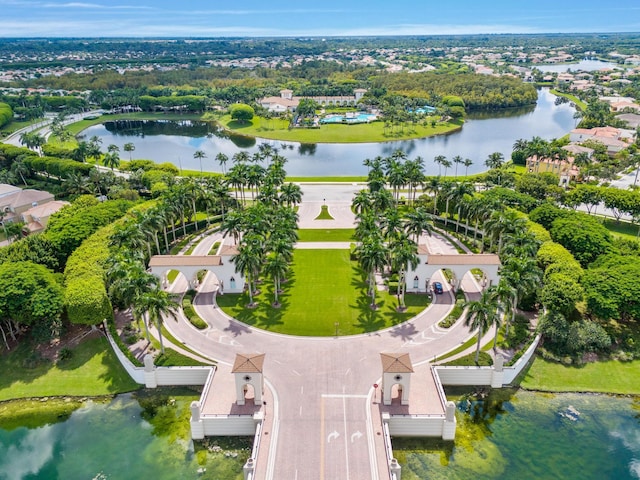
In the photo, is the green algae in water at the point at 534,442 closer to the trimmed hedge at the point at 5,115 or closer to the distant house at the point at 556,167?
the distant house at the point at 556,167

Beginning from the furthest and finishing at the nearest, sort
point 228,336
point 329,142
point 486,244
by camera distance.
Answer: point 329,142, point 486,244, point 228,336

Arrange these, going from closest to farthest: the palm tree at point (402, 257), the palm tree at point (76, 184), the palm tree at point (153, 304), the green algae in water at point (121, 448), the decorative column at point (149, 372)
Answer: the green algae in water at point (121, 448) → the palm tree at point (153, 304) → the decorative column at point (149, 372) → the palm tree at point (402, 257) → the palm tree at point (76, 184)

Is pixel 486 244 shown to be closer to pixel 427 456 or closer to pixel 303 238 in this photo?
pixel 303 238

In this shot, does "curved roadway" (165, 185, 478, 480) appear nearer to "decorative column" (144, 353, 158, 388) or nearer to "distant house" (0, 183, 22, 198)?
"decorative column" (144, 353, 158, 388)

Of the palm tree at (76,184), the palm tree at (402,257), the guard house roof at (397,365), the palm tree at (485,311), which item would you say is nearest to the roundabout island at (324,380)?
the guard house roof at (397,365)

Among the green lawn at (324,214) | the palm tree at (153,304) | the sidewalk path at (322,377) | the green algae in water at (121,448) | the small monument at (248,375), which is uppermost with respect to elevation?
the palm tree at (153,304)

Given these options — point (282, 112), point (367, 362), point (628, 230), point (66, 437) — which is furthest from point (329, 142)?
point (66, 437)
